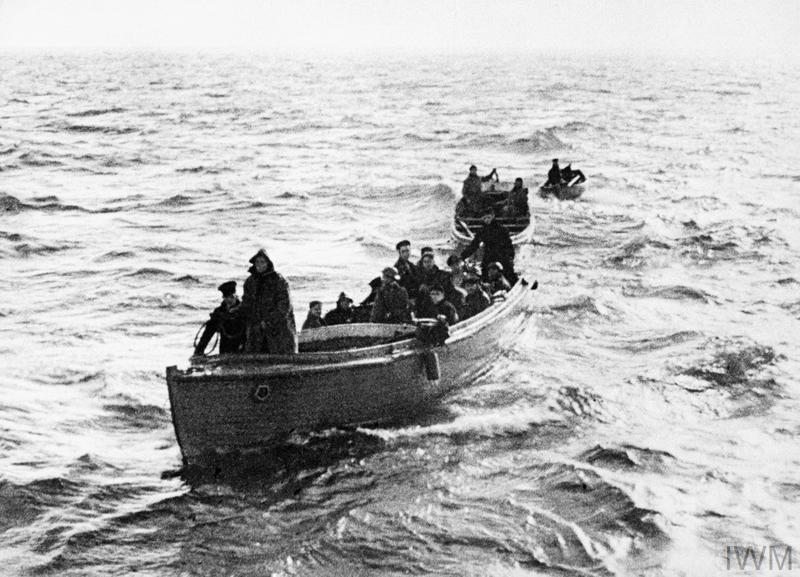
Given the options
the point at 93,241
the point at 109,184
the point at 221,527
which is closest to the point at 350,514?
the point at 221,527

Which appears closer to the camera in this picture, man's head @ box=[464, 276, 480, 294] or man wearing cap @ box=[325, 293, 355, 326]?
man wearing cap @ box=[325, 293, 355, 326]

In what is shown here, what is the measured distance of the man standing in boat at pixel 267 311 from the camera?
11.4 m

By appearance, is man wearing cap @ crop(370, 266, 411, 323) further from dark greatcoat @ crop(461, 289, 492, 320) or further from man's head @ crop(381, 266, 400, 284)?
dark greatcoat @ crop(461, 289, 492, 320)

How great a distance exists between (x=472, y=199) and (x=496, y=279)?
28.3 ft

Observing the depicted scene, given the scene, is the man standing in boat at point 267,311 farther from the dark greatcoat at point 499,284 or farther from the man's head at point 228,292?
the dark greatcoat at point 499,284

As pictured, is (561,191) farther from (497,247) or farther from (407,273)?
(407,273)

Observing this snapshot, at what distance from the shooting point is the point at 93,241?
91.7ft

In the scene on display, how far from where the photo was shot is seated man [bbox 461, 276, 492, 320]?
15.8 metres

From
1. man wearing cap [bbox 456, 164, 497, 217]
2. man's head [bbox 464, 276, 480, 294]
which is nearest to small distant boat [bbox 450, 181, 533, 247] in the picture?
man wearing cap [bbox 456, 164, 497, 217]

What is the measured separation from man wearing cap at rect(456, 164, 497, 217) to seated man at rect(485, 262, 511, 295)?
787cm

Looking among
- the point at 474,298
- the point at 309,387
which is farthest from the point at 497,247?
the point at 309,387

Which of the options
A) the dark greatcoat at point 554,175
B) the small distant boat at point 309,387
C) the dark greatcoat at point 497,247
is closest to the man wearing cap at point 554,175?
the dark greatcoat at point 554,175

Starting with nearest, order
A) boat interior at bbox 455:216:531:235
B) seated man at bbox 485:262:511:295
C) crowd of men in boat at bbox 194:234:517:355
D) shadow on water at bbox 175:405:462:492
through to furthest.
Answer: crowd of men in boat at bbox 194:234:517:355
shadow on water at bbox 175:405:462:492
seated man at bbox 485:262:511:295
boat interior at bbox 455:216:531:235

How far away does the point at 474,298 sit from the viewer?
15930mm
